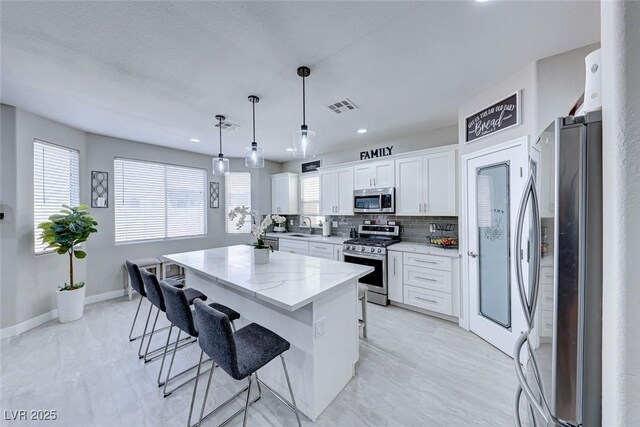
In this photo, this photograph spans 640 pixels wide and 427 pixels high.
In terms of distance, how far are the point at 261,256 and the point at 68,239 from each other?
109 inches

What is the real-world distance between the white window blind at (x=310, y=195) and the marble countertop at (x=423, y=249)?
197 cm

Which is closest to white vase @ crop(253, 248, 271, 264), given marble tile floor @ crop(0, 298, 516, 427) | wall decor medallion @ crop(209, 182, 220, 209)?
marble tile floor @ crop(0, 298, 516, 427)

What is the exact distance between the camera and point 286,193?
560 cm

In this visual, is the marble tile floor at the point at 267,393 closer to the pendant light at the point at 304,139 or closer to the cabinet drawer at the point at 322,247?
the cabinet drawer at the point at 322,247

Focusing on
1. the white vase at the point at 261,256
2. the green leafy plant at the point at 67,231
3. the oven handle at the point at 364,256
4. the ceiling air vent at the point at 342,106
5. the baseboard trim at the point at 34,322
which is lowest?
the baseboard trim at the point at 34,322

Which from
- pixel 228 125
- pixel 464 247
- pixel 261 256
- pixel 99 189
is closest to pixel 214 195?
pixel 99 189

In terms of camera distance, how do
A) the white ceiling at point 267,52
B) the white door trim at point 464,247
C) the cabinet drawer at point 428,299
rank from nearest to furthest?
the white ceiling at point 267,52
the white door trim at point 464,247
the cabinet drawer at point 428,299

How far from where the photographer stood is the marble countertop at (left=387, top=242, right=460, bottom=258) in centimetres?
315

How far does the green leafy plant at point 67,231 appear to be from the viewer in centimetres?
304

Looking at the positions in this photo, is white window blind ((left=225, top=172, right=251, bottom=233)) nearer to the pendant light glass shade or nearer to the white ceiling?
the white ceiling

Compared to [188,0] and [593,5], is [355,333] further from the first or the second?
[593,5]

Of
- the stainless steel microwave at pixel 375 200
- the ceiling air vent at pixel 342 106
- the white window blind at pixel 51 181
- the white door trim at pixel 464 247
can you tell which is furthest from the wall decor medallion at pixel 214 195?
the white door trim at pixel 464 247

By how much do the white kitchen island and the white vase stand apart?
65mm

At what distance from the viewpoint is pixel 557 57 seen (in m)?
2.02
